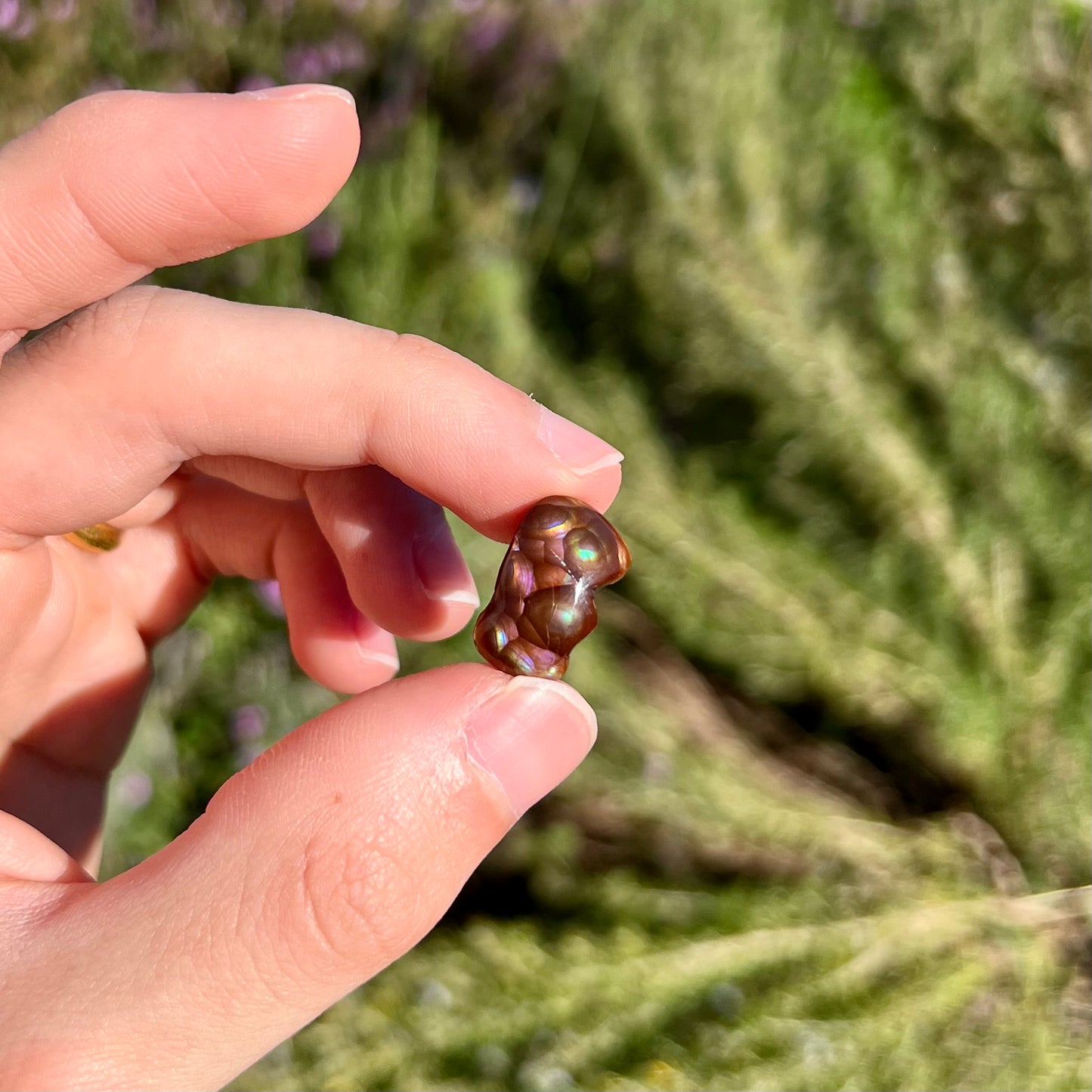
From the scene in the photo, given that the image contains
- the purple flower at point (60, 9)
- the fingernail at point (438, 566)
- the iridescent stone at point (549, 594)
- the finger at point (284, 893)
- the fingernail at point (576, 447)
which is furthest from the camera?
the purple flower at point (60, 9)

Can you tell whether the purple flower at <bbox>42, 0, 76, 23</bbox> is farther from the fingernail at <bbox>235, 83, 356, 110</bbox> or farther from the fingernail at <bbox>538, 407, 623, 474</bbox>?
the fingernail at <bbox>538, 407, 623, 474</bbox>

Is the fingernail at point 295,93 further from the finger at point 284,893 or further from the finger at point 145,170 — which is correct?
the finger at point 284,893

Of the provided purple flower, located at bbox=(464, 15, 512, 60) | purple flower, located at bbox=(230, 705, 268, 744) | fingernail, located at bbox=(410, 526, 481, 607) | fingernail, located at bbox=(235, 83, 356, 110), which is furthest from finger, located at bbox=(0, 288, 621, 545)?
purple flower, located at bbox=(464, 15, 512, 60)

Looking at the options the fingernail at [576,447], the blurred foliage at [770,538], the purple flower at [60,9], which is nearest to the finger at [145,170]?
the fingernail at [576,447]

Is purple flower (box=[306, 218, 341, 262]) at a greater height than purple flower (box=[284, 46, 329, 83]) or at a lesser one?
lesser

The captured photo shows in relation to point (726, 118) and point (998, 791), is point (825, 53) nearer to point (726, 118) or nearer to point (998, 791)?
point (726, 118)

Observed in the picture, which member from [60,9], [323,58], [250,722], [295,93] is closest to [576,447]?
[295,93]
